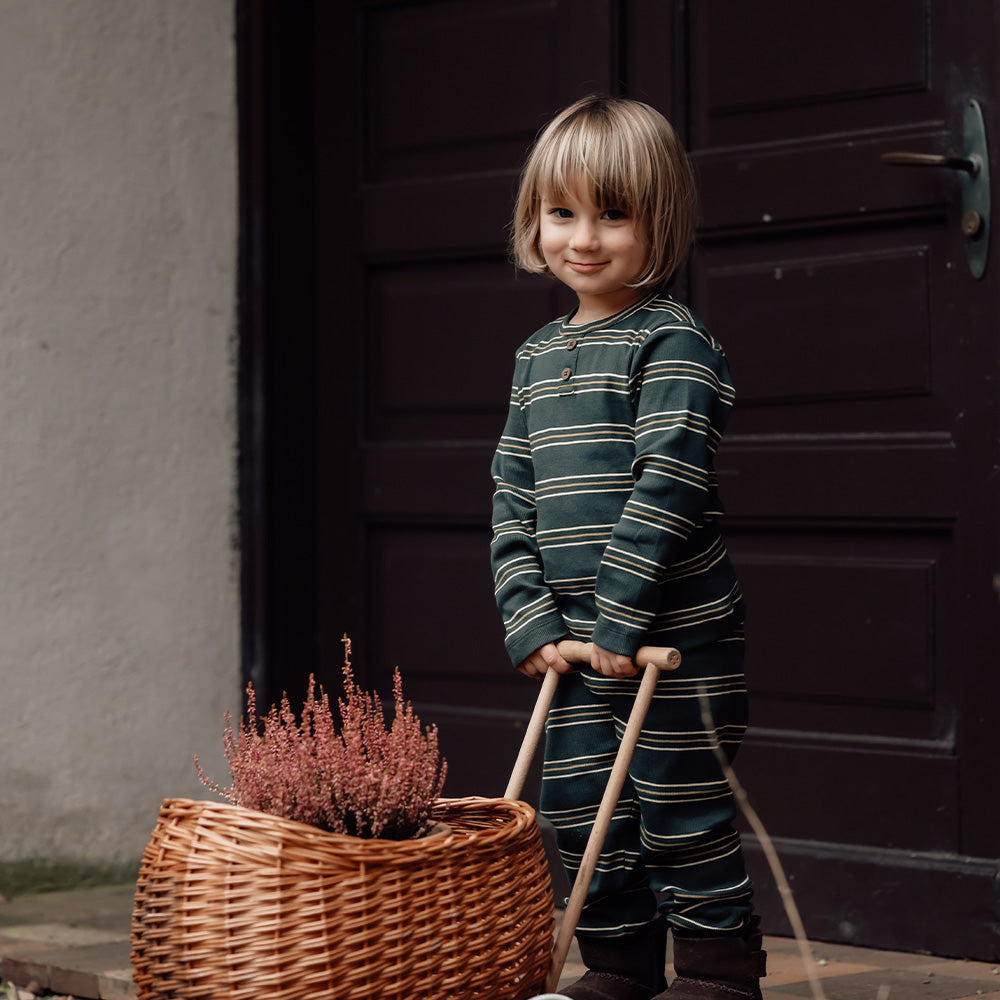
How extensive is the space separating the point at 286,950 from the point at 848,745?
1.47 meters

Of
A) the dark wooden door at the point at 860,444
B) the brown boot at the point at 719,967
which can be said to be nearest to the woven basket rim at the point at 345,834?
the brown boot at the point at 719,967

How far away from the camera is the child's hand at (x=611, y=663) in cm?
209

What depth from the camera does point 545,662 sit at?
7.34 feet

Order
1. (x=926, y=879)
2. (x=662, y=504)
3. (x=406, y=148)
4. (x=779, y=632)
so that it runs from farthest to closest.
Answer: (x=406, y=148) < (x=779, y=632) < (x=926, y=879) < (x=662, y=504)

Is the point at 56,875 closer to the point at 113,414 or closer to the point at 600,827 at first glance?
the point at 113,414

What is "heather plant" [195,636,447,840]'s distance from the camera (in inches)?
73.9

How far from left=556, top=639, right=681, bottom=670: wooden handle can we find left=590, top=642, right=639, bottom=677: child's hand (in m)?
0.01

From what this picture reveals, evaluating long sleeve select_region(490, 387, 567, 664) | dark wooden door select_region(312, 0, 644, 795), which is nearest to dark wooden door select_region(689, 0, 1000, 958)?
dark wooden door select_region(312, 0, 644, 795)

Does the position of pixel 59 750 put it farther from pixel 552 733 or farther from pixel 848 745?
pixel 848 745

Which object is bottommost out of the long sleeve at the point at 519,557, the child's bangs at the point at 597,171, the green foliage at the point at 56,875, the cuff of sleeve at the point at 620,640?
the green foliage at the point at 56,875

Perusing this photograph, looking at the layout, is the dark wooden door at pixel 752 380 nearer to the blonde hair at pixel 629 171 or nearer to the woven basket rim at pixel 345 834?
the blonde hair at pixel 629 171

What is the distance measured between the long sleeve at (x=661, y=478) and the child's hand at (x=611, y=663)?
14 millimetres

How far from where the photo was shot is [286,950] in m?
1.74

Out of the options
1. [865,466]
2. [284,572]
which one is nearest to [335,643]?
[284,572]
